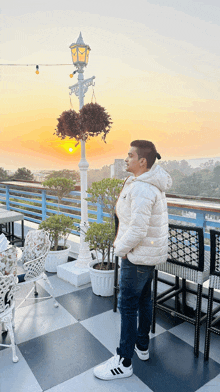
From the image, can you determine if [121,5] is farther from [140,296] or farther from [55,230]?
[140,296]

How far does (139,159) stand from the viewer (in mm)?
1500

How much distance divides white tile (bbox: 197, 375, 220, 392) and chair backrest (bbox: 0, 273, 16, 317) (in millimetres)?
1280

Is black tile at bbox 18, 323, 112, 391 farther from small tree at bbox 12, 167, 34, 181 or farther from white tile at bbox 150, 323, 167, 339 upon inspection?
small tree at bbox 12, 167, 34, 181

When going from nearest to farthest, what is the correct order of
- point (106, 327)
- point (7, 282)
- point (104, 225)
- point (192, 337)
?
point (7, 282)
point (192, 337)
point (106, 327)
point (104, 225)

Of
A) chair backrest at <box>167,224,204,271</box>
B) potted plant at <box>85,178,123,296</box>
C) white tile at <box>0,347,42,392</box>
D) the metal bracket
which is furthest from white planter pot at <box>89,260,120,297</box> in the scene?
the metal bracket

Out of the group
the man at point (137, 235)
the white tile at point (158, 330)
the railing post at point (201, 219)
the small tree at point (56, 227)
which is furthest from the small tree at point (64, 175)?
the man at point (137, 235)

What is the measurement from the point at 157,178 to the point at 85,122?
4.84 feet

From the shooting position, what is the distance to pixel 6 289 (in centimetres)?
164

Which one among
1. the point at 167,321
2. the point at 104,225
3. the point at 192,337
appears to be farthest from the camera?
the point at 104,225

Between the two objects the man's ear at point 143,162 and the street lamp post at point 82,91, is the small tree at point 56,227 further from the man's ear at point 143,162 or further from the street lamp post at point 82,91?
the man's ear at point 143,162

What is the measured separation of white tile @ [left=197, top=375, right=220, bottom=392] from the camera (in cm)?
148

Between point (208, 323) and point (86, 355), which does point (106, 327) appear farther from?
point (208, 323)

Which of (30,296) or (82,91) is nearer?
(30,296)

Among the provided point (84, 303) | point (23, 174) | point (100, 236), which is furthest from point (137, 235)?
point (23, 174)
